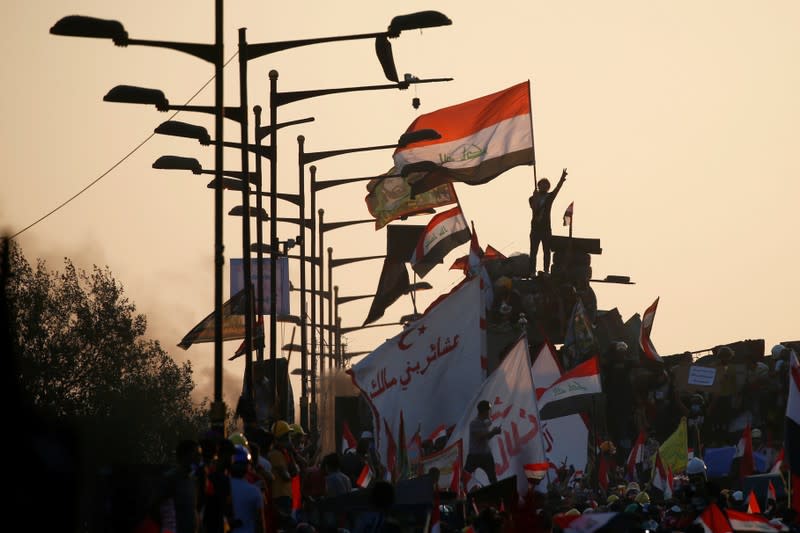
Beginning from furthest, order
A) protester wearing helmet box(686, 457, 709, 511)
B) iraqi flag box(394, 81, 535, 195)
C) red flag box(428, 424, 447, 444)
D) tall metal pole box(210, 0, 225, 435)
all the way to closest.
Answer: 1. iraqi flag box(394, 81, 535, 195)
2. red flag box(428, 424, 447, 444)
3. tall metal pole box(210, 0, 225, 435)
4. protester wearing helmet box(686, 457, 709, 511)

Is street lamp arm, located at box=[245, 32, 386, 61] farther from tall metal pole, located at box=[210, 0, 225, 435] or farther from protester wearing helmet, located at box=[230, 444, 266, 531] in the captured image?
protester wearing helmet, located at box=[230, 444, 266, 531]

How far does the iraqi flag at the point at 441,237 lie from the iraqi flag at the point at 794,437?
1085 inches

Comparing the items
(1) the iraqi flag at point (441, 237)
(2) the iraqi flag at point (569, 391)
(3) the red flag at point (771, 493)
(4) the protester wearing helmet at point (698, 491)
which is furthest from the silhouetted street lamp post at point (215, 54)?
(1) the iraqi flag at point (441, 237)

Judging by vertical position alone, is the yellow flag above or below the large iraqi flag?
below

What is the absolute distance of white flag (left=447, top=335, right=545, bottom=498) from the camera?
23.8 metres

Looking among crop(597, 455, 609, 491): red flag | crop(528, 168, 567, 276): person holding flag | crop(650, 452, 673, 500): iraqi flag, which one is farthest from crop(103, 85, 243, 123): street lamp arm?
crop(528, 168, 567, 276): person holding flag

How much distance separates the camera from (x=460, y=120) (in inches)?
1687

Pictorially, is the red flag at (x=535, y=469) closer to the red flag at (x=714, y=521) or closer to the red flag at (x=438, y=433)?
the red flag at (x=438, y=433)

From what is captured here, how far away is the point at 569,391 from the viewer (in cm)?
3281

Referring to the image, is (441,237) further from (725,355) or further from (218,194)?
(218,194)

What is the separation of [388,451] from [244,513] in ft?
36.0

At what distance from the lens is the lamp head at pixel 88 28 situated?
67.6 feet

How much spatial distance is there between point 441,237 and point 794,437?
94.3 feet

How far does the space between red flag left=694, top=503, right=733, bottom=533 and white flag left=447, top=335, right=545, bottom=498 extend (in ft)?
26.9
